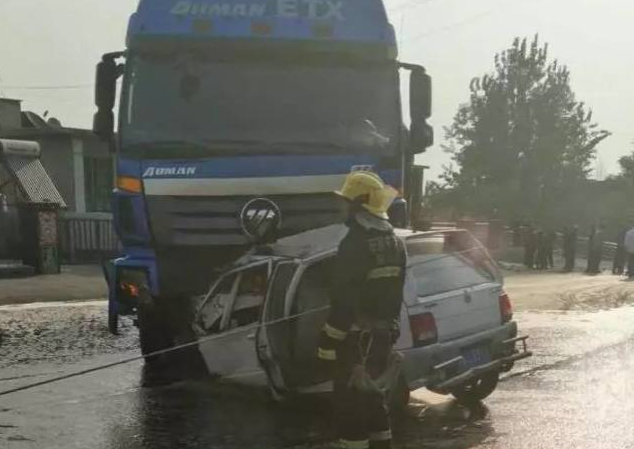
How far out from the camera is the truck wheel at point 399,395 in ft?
21.4

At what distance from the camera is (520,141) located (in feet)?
170

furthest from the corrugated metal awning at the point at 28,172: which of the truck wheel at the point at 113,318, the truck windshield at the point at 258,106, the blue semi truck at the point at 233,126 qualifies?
the truck windshield at the point at 258,106

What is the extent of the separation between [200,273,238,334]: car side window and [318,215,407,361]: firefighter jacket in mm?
2508

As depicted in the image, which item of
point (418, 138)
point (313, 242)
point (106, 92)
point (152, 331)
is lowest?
point (152, 331)

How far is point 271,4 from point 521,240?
99.2ft

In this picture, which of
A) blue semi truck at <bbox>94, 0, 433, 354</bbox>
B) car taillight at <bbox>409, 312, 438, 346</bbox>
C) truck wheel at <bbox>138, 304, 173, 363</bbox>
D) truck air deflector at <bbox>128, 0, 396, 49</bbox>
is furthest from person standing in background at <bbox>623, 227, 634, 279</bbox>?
car taillight at <bbox>409, 312, 438, 346</bbox>

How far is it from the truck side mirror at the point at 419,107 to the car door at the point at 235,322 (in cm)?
241

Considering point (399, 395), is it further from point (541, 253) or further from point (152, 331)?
point (541, 253)

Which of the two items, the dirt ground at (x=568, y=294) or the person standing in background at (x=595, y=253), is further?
the person standing in background at (x=595, y=253)

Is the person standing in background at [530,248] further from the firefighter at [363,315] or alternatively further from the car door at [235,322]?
the firefighter at [363,315]

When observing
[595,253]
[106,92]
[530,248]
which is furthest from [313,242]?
[530,248]

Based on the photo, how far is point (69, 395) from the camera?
26.9 feet

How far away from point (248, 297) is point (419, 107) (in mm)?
2808

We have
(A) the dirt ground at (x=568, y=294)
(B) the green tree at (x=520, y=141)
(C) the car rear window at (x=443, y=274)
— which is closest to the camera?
(C) the car rear window at (x=443, y=274)
